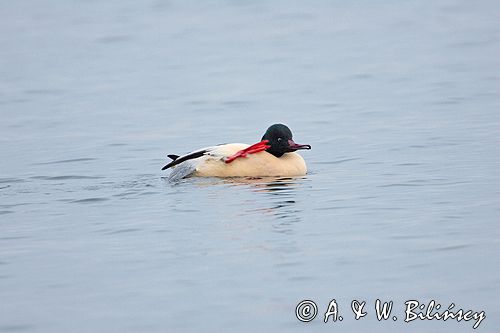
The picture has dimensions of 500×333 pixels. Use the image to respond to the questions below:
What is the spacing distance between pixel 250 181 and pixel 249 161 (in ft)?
1.11

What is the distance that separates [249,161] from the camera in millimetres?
13578

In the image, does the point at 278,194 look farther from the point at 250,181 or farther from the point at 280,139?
the point at 280,139

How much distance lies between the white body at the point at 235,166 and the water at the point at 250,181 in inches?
9.0

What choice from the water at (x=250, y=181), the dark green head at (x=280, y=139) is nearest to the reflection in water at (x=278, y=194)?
the water at (x=250, y=181)

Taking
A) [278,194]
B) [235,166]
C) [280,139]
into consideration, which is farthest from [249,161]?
[278,194]

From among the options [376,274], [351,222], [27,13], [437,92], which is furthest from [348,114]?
[27,13]

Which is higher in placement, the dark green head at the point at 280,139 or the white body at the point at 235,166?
the dark green head at the point at 280,139

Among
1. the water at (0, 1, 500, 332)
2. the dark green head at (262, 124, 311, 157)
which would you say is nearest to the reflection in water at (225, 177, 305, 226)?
the water at (0, 1, 500, 332)

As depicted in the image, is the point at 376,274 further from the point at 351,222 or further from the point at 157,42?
the point at 157,42

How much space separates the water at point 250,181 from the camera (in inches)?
345

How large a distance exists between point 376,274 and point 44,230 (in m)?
3.47

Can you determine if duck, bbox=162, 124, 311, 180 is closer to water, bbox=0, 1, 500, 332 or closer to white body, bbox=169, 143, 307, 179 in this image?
white body, bbox=169, 143, 307, 179

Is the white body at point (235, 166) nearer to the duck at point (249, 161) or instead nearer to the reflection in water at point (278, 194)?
the duck at point (249, 161)

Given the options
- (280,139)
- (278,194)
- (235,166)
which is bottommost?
(278,194)
